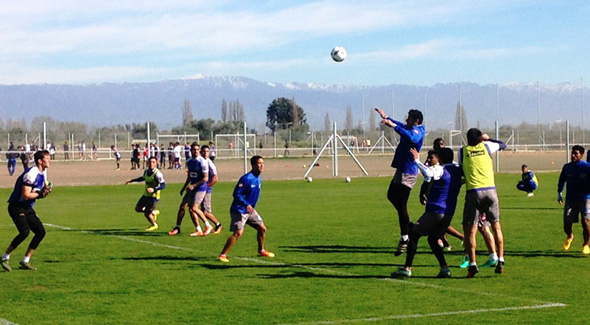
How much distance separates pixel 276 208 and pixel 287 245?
993cm

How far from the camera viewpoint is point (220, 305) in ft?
40.8

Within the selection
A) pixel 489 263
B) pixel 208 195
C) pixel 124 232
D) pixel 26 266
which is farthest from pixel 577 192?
pixel 124 232

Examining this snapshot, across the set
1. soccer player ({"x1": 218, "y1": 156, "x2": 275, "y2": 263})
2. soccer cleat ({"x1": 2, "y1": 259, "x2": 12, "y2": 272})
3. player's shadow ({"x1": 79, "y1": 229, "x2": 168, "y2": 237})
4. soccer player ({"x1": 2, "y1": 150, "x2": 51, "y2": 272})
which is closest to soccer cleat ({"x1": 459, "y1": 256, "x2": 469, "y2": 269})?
soccer player ({"x1": 218, "y1": 156, "x2": 275, "y2": 263})

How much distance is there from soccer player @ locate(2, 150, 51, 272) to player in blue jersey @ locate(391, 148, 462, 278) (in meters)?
5.64

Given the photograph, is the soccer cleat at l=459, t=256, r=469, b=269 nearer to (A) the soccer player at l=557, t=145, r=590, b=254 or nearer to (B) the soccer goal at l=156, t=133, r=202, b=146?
(A) the soccer player at l=557, t=145, r=590, b=254

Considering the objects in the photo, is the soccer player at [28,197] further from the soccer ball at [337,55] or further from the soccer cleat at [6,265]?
the soccer ball at [337,55]

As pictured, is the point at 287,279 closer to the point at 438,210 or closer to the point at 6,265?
the point at 438,210

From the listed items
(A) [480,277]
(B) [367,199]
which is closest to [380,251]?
(A) [480,277]

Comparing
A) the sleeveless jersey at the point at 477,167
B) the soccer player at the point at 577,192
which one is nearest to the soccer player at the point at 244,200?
the sleeveless jersey at the point at 477,167

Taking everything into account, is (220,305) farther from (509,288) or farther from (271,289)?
(509,288)

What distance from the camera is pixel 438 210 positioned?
1430 centimetres

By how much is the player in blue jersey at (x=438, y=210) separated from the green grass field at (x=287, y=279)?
34cm

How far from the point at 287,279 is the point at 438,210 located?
94.7 inches

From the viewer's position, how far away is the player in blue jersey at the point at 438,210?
14234 millimetres
